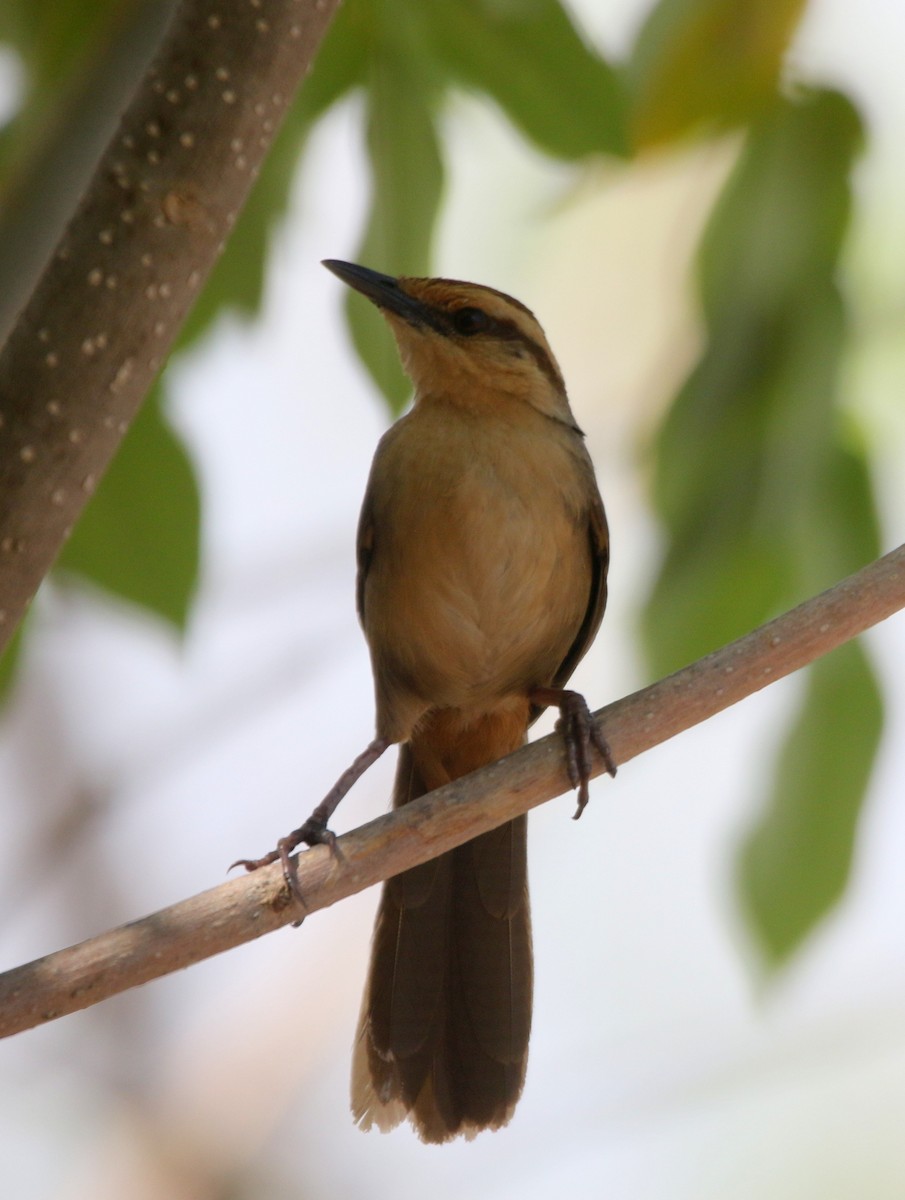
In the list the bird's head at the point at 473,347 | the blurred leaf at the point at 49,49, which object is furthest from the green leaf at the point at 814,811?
the blurred leaf at the point at 49,49

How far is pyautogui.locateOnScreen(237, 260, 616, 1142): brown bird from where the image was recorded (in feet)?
10.7

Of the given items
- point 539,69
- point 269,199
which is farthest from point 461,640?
point 539,69

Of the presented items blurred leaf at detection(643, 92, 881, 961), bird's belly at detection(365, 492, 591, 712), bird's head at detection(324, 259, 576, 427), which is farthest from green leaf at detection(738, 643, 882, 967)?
bird's head at detection(324, 259, 576, 427)

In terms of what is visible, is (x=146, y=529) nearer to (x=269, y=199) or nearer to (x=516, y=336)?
(x=269, y=199)

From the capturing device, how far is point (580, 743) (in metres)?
2.49

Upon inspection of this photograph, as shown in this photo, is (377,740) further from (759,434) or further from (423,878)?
(759,434)

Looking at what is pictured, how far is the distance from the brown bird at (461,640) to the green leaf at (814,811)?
513 millimetres

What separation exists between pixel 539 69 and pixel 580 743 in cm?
127

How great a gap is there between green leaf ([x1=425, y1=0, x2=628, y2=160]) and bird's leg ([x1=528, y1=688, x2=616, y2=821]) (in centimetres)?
108

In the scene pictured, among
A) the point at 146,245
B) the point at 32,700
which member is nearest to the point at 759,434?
the point at 146,245

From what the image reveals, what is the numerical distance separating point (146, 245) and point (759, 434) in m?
1.42

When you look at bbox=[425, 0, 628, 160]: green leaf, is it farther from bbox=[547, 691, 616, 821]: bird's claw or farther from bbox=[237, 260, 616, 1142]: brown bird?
bbox=[547, 691, 616, 821]: bird's claw

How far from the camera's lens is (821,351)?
298 centimetres

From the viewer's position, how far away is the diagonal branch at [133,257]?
211cm
